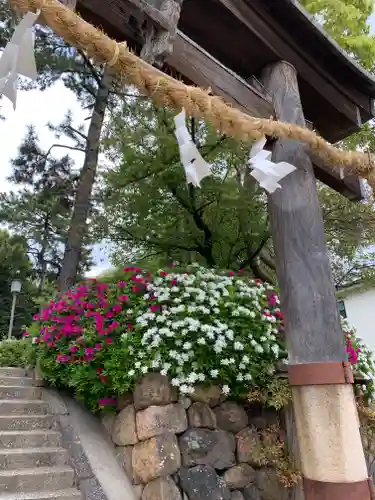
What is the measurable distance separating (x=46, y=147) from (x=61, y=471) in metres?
5.58

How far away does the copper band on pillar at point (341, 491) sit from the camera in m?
1.84

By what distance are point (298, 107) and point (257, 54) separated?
0.45 m

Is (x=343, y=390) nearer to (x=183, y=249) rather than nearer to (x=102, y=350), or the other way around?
(x=102, y=350)

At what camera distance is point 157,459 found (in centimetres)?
224

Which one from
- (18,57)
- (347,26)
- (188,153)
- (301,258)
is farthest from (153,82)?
(347,26)

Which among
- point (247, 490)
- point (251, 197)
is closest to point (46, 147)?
point (251, 197)

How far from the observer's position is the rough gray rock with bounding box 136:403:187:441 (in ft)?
Answer: 7.64

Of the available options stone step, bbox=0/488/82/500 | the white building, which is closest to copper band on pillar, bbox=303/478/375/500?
stone step, bbox=0/488/82/500

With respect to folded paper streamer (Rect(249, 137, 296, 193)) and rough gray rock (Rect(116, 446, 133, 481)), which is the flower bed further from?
folded paper streamer (Rect(249, 137, 296, 193))

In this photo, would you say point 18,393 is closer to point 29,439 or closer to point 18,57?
point 29,439

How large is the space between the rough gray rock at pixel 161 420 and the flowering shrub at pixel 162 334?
0.15 meters

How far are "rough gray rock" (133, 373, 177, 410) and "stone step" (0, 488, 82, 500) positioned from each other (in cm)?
57

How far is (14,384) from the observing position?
3.38 m

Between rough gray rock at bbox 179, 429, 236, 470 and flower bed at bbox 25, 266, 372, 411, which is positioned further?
flower bed at bbox 25, 266, 372, 411
